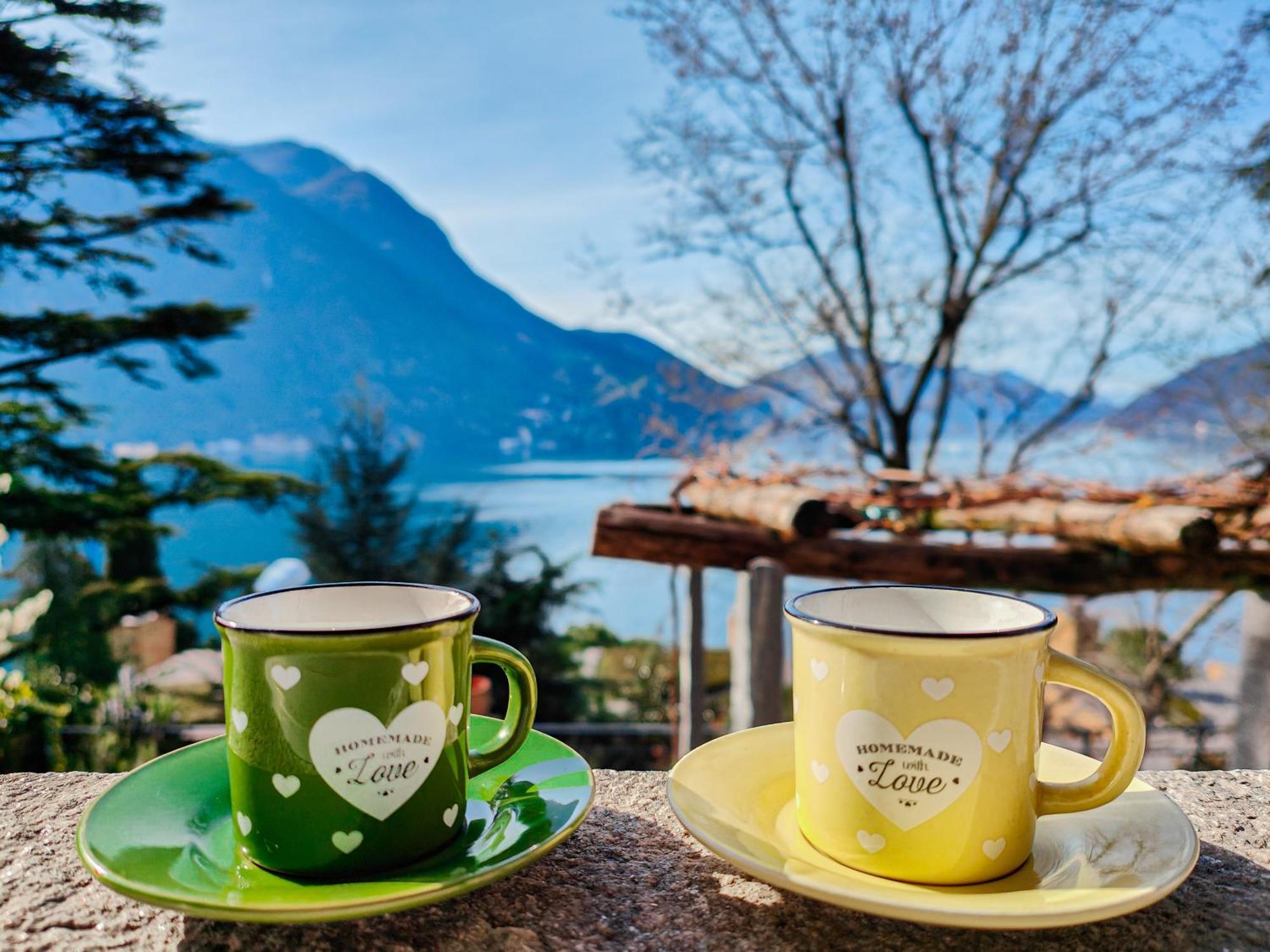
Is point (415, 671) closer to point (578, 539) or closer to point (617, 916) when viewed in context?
point (617, 916)

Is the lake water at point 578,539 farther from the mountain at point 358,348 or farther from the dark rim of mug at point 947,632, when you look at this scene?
the dark rim of mug at point 947,632

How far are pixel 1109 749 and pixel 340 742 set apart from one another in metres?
0.44

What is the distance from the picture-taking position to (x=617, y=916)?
48cm

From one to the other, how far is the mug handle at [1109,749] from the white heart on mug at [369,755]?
0.36 metres

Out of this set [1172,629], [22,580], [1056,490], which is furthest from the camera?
[22,580]

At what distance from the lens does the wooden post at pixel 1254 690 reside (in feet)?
8.50

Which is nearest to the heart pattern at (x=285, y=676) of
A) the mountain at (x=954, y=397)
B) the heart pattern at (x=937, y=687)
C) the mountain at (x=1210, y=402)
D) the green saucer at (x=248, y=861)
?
the green saucer at (x=248, y=861)

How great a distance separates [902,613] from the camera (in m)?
0.57

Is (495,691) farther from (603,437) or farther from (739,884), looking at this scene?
(739,884)

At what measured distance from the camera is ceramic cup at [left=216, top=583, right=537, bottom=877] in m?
0.44

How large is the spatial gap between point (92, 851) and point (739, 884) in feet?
1.19

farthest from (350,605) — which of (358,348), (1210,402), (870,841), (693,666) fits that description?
(358,348)

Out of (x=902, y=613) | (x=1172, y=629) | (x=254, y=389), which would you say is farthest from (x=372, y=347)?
(x=902, y=613)

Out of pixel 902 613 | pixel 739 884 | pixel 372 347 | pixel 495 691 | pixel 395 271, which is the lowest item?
pixel 495 691
